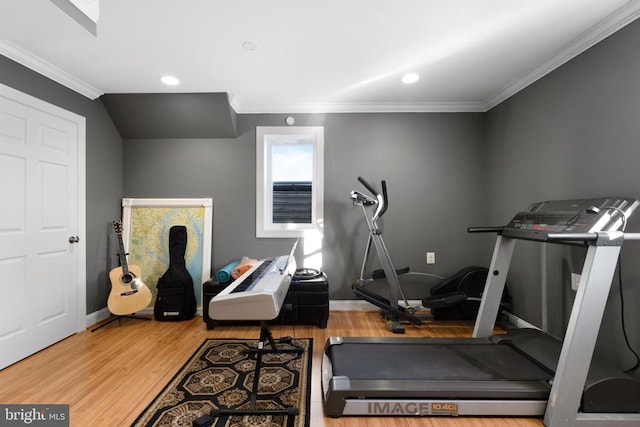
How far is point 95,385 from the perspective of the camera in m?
1.95

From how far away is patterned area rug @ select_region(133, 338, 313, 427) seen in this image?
1626 mm

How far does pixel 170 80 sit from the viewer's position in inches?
107

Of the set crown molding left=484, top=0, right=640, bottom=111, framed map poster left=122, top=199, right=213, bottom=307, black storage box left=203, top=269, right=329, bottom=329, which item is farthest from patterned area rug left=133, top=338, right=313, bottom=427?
crown molding left=484, top=0, right=640, bottom=111

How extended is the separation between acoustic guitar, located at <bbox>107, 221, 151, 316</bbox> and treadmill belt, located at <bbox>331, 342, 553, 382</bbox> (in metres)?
2.18

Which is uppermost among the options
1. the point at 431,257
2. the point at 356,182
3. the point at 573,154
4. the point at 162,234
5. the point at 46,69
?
the point at 46,69

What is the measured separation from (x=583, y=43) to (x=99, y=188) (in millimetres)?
4514

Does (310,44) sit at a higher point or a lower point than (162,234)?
higher

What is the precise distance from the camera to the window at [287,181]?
135 inches

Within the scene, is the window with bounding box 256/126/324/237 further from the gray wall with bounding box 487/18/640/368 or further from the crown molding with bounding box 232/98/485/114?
the gray wall with bounding box 487/18/640/368

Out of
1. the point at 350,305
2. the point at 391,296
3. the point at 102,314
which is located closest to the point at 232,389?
the point at 391,296

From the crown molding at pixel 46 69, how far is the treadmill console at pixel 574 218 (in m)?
3.84

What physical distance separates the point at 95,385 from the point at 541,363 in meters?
2.96

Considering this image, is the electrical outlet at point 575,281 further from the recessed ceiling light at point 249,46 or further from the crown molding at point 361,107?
the recessed ceiling light at point 249,46

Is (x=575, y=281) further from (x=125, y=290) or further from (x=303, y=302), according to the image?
(x=125, y=290)
